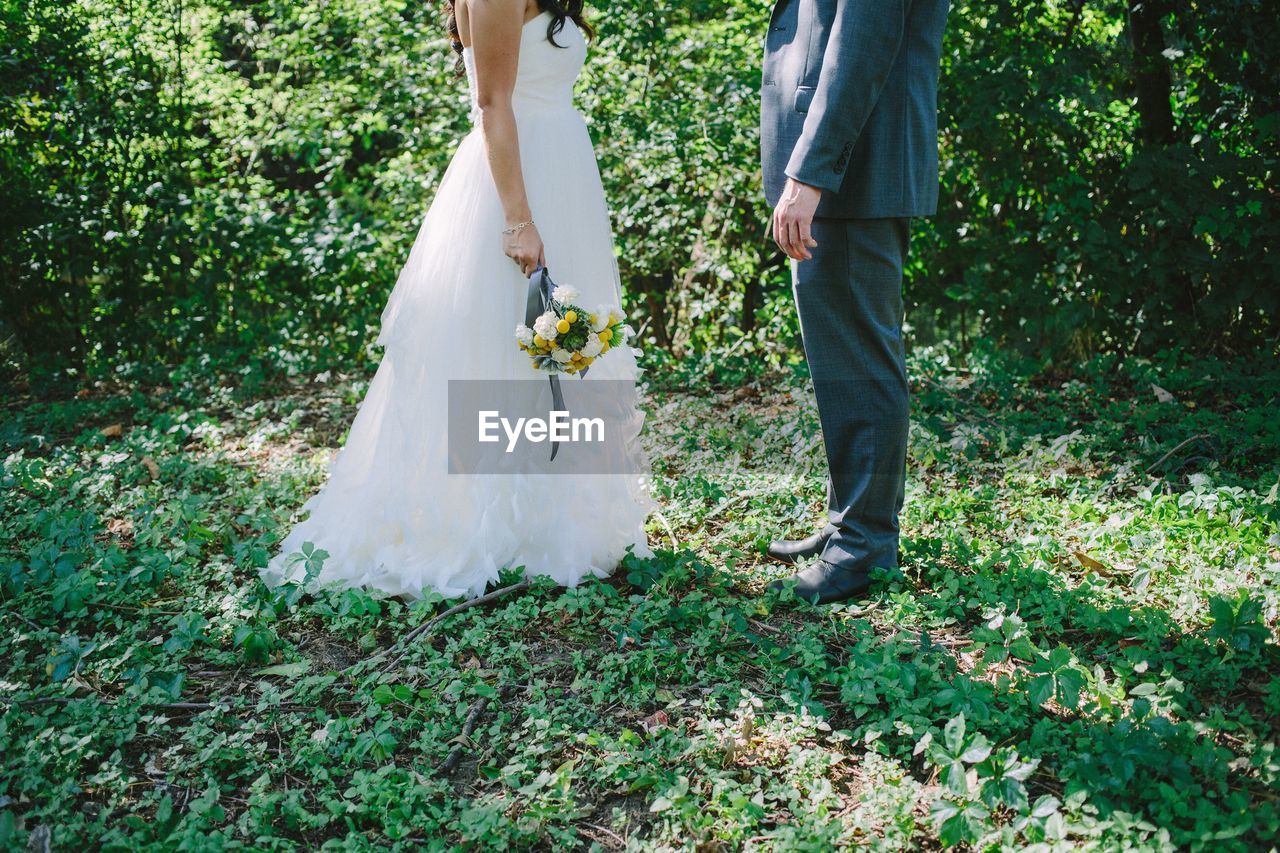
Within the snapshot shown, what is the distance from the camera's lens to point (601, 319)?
9.30 ft

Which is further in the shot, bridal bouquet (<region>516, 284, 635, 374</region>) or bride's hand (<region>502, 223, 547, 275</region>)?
bride's hand (<region>502, 223, 547, 275</region>)

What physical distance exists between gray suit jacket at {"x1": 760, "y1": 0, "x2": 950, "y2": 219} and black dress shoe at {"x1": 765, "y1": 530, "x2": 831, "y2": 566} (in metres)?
1.05

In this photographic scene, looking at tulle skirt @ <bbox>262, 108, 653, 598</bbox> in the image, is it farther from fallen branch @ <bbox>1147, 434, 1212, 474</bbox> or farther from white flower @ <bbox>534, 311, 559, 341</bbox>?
fallen branch @ <bbox>1147, 434, 1212, 474</bbox>

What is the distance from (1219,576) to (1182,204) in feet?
9.60

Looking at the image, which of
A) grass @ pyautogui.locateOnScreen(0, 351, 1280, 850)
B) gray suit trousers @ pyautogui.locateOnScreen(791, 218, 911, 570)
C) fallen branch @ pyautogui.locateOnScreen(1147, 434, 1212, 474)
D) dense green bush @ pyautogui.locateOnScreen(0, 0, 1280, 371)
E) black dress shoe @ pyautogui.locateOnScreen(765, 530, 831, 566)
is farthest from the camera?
dense green bush @ pyautogui.locateOnScreen(0, 0, 1280, 371)

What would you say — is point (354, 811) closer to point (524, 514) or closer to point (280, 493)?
point (524, 514)

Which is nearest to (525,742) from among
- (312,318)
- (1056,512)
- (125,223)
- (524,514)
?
(524,514)

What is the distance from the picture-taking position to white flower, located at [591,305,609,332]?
2818mm

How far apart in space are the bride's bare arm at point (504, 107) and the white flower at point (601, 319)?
0.82 ft

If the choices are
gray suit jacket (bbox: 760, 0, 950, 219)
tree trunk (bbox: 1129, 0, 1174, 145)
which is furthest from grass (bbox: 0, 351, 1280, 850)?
tree trunk (bbox: 1129, 0, 1174, 145)

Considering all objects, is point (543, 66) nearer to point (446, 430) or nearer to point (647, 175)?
point (446, 430)

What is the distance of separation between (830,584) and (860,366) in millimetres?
650

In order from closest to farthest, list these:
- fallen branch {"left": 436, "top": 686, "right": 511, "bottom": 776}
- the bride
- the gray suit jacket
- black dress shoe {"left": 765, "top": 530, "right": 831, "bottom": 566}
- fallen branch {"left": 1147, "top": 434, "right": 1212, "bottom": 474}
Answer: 1. fallen branch {"left": 436, "top": 686, "right": 511, "bottom": 776}
2. the gray suit jacket
3. the bride
4. black dress shoe {"left": 765, "top": 530, "right": 831, "bottom": 566}
5. fallen branch {"left": 1147, "top": 434, "right": 1212, "bottom": 474}

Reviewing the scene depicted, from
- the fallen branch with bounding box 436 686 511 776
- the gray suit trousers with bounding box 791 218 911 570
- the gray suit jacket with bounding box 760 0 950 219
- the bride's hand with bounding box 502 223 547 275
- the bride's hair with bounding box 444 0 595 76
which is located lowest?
the fallen branch with bounding box 436 686 511 776
